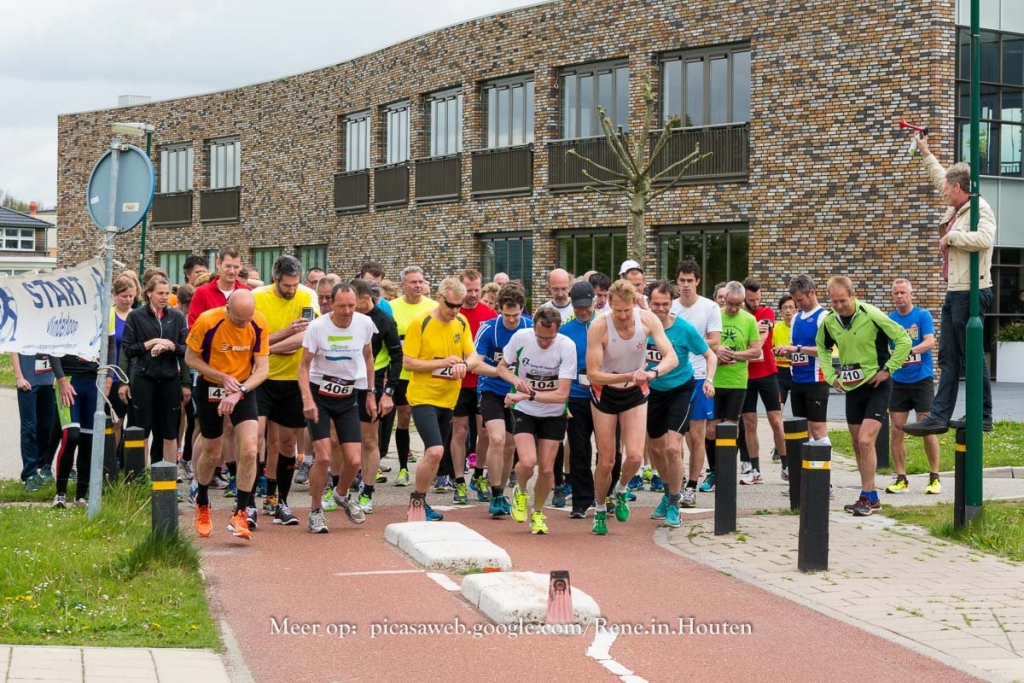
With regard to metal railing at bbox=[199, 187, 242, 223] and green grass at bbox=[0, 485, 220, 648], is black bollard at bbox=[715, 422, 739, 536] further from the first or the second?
metal railing at bbox=[199, 187, 242, 223]

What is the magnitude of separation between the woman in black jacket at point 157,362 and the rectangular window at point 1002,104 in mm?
22813

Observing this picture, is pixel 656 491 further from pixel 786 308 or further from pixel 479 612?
pixel 479 612

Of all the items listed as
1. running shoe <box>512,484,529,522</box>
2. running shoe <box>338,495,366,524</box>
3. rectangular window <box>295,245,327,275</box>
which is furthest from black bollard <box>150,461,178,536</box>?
rectangular window <box>295,245,327,275</box>

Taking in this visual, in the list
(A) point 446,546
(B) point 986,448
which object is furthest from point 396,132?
(A) point 446,546

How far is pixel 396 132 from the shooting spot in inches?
1606

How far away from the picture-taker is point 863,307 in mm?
12094

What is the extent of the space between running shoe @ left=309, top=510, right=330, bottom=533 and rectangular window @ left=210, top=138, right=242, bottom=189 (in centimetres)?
3917

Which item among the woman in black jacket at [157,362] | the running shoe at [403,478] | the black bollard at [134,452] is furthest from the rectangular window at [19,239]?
the black bollard at [134,452]

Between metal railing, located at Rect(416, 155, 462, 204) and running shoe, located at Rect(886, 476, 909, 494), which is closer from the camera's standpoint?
running shoe, located at Rect(886, 476, 909, 494)

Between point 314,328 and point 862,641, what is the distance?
17.5 feet

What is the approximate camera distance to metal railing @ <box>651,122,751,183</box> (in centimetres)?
3009

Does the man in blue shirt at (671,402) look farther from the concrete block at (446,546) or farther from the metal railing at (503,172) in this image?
the metal railing at (503,172)

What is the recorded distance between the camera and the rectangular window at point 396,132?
40156 mm

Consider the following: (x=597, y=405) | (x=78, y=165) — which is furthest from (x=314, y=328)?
(x=78, y=165)
